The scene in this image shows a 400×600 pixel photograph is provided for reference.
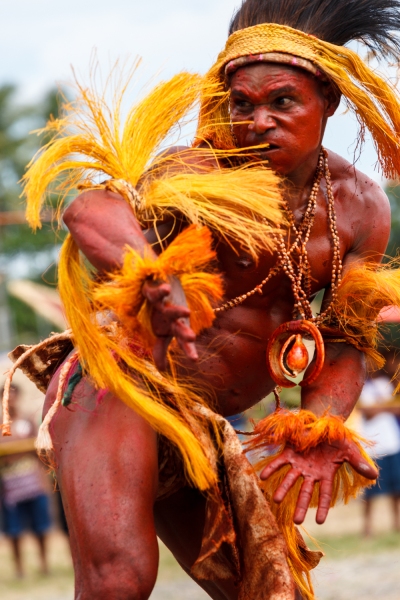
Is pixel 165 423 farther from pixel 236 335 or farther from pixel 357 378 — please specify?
pixel 357 378

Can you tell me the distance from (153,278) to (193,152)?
802mm

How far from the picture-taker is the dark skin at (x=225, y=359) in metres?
2.82

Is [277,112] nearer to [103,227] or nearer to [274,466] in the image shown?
[103,227]

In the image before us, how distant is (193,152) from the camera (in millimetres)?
3273

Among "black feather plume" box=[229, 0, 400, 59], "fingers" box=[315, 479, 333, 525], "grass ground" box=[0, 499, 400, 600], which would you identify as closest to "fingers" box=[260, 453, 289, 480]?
"fingers" box=[315, 479, 333, 525]

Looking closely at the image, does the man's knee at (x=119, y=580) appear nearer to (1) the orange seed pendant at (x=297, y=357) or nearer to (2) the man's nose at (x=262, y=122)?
(1) the orange seed pendant at (x=297, y=357)

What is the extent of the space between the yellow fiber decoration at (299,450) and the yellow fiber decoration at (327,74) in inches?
36.5

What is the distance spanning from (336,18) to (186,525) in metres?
1.82

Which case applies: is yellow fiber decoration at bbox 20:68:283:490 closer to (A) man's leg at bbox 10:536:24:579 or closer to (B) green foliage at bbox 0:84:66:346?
(A) man's leg at bbox 10:536:24:579

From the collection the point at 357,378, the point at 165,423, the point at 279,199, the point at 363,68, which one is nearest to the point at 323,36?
the point at 363,68

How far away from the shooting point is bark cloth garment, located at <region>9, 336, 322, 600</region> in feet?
10.5

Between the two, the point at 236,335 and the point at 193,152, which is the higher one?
the point at 193,152

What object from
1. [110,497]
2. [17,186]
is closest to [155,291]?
[110,497]

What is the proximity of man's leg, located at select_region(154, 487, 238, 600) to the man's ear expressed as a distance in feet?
4.57
